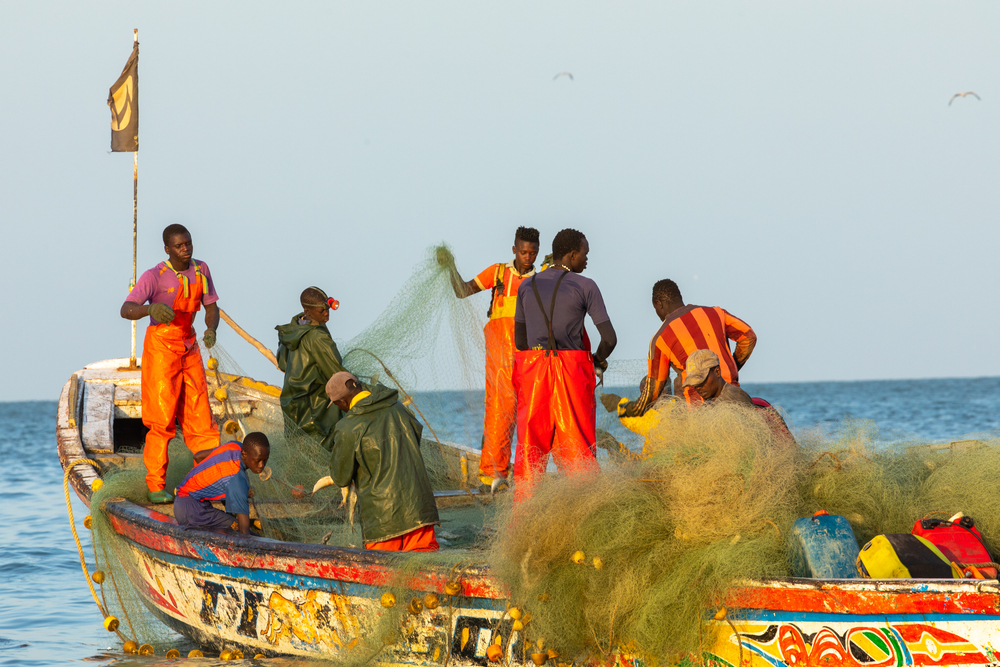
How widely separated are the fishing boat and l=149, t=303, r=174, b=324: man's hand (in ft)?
4.19

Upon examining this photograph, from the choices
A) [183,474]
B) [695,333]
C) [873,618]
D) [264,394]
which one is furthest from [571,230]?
[264,394]

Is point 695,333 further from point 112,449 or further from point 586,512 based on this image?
point 112,449

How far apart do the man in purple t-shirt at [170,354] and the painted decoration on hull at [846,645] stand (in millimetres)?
4333

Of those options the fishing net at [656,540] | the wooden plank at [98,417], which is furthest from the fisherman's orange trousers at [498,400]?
the wooden plank at [98,417]

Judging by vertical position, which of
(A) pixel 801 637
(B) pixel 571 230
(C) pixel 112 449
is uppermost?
(B) pixel 571 230

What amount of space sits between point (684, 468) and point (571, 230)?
235 cm

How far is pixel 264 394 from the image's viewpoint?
10.1 m

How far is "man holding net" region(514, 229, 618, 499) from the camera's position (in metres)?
5.86

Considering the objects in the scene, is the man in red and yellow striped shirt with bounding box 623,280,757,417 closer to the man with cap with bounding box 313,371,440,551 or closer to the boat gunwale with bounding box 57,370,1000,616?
the man with cap with bounding box 313,371,440,551

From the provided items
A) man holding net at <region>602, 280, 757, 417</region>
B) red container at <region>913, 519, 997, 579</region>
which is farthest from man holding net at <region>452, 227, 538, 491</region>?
red container at <region>913, 519, 997, 579</region>

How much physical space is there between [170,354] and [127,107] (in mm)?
4318

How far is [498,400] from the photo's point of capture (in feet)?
24.5

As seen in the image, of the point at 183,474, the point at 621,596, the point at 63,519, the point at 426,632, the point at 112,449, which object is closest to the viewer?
the point at 621,596

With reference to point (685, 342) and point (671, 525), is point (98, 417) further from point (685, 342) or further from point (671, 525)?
point (671, 525)
